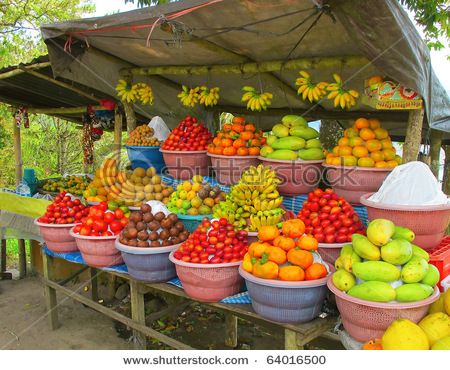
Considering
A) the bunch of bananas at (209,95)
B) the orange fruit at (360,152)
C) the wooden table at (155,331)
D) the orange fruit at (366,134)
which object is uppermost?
the bunch of bananas at (209,95)

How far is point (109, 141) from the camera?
16.0 metres

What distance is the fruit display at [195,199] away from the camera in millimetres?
3684

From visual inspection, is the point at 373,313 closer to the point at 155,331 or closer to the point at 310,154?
the point at 310,154

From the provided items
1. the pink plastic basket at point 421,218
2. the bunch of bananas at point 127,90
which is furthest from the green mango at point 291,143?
the bunch of bananas at point 127,90

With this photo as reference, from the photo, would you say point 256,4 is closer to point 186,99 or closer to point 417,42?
point 417,42

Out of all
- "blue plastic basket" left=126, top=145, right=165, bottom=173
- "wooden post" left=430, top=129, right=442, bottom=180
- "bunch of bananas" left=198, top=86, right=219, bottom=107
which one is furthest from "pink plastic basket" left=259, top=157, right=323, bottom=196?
"wooden post" left=430, top=129, right=442, bottom=180

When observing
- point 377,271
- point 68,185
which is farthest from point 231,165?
point 68,185

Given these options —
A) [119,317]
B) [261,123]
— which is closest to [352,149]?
[119,317]

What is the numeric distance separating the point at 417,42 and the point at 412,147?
777mm

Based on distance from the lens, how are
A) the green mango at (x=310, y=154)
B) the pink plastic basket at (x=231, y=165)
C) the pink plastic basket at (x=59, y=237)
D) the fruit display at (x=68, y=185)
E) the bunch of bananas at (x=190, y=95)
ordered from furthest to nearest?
the fruit display at (x=68, y=185) → the bunch of bananas at (x=190, y=95) → the pink plastic basket at (x=59, y=237) → the pink plastic basket at (x=231, y=165) → the green mango at (x=310, y=154)

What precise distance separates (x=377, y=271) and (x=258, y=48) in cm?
248

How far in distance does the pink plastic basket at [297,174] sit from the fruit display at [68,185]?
3.92 metres

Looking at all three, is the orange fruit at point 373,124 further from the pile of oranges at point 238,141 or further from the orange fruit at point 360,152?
the pile of oranges at point 238,141

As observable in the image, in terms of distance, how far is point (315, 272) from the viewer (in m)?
2.44
